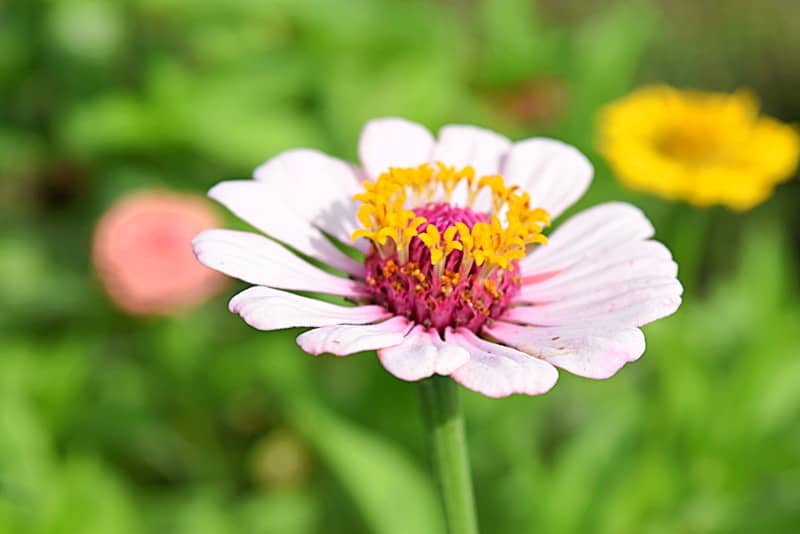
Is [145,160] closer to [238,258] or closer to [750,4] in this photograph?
[238,258]

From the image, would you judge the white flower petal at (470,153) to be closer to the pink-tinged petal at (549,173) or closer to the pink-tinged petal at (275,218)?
the pink-tinged petal at (549,173)

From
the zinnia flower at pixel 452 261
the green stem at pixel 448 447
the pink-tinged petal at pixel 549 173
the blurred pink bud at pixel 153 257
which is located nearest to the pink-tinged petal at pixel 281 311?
the zinnia flower at pixel 452 261

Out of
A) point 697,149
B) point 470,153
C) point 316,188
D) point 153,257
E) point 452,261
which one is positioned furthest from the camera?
point 153,257

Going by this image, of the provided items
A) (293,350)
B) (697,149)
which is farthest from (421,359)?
(697,149)

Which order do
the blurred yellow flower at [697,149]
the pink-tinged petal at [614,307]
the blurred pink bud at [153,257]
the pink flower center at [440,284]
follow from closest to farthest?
the pink-tinged petal at [614,307], the pink flower center at [440,284], the blurred yellow flower at [697,149], the blurred pink bud at [153,257]

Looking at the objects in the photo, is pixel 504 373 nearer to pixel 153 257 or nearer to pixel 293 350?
pixel 293 350
